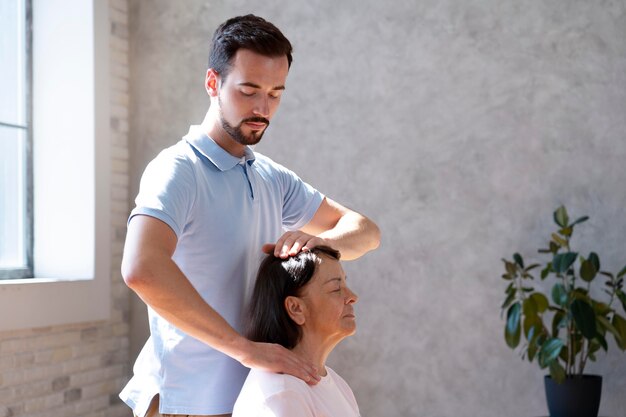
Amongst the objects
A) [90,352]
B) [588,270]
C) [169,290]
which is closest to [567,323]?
[588,270]

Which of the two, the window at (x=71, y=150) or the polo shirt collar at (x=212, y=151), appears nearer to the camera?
the polo shirt collar at (x=212, y=151)

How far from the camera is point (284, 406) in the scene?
1.76 m

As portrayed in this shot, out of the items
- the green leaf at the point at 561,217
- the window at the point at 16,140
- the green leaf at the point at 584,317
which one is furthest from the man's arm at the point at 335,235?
the window at the point at 16,140

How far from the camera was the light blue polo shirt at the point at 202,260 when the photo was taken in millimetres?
1802


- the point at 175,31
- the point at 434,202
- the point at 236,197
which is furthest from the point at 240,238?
the point at 175,31

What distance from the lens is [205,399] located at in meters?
1.81

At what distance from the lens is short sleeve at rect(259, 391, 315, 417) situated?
5.74 ft

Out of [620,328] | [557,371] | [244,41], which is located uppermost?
[244,41]

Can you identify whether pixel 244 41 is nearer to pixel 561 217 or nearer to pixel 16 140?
pixel 561 217

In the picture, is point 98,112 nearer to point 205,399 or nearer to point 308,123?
point 308,123

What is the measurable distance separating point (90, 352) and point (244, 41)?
321cm

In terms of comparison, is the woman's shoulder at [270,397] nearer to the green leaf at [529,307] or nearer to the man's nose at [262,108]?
the man's nose at [262,108]

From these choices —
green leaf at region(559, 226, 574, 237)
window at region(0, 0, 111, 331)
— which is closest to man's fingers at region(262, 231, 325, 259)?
green leaf at region(559, 226, 574, 237)

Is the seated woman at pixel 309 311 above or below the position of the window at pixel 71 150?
below
